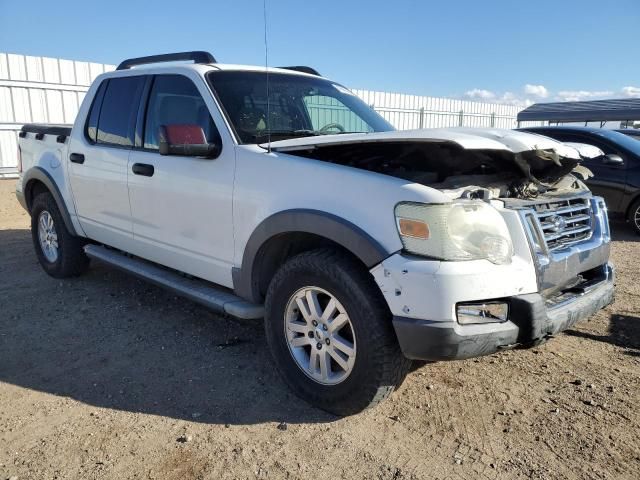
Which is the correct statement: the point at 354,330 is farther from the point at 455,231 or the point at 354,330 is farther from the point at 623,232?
the point at 623,232

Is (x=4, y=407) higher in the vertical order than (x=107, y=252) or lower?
lower

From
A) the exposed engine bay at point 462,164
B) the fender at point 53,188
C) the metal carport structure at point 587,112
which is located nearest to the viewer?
the exposed engine bay at point 462,164

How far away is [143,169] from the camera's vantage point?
12.6 ft

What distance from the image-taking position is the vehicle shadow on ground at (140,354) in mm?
3010

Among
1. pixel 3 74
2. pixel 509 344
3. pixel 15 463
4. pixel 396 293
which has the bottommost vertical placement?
pixel 15 463

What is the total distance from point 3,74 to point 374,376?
1355cm

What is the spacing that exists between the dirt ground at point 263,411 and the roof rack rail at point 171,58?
6.96 feet

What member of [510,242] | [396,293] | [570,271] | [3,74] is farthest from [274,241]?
[3,74]

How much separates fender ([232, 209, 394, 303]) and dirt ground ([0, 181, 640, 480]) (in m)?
0.66

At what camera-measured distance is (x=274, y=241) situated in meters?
3.08

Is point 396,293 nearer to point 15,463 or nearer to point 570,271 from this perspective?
point 570,271

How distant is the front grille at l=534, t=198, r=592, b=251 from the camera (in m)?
2.79

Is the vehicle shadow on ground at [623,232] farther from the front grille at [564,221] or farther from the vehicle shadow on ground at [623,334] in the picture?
the front grille at [564,221]

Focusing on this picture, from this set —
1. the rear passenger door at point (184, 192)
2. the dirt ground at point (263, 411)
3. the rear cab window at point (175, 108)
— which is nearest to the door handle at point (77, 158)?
the rear passenger door at point (184, 192)
